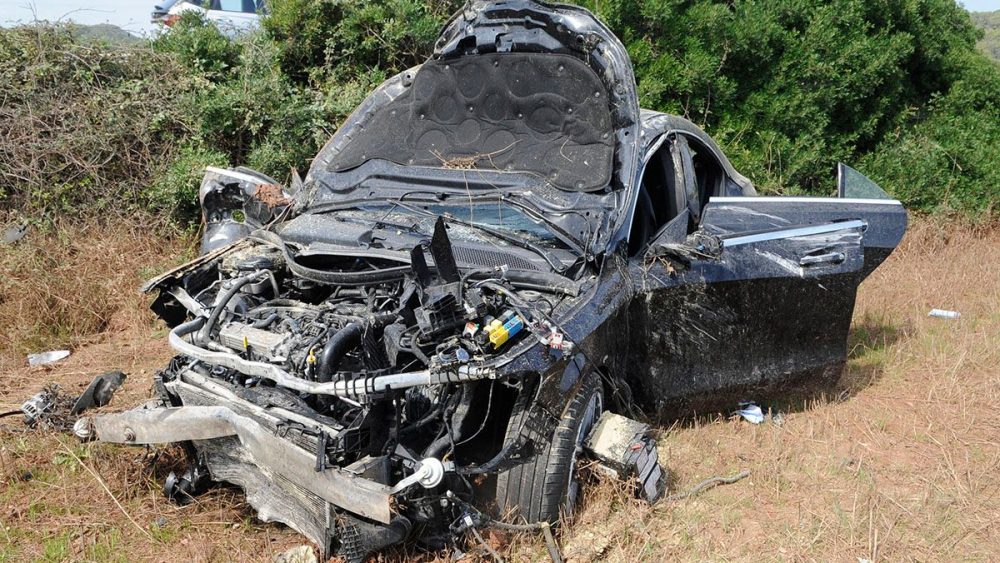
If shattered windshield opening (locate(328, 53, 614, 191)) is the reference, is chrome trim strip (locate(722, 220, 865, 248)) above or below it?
below

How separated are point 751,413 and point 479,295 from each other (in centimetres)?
217

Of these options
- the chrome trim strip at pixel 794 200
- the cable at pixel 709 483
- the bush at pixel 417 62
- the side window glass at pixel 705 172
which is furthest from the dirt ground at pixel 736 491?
the bush at pixel 417 62

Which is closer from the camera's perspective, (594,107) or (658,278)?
(658,278)

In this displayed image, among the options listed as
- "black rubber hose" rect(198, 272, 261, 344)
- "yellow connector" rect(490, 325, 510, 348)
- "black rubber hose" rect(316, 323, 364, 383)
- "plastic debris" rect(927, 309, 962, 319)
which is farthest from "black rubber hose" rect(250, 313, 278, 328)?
"plastic debris" rect(927, 309, 962, 319)

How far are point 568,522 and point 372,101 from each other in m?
2.97

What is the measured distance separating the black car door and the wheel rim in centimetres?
42

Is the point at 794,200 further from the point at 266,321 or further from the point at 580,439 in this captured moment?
the point at 266,321

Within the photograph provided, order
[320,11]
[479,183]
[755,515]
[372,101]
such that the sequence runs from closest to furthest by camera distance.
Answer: [755,515] → [479,183] → [372,101] → [320,11]

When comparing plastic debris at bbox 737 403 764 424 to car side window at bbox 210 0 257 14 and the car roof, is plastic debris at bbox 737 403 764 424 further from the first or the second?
car side window at bbox 210 0 257 14

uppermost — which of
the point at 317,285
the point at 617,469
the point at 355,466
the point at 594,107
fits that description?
the point at 594,107

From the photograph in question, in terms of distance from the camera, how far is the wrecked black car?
2.84 metres

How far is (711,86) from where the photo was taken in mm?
8797

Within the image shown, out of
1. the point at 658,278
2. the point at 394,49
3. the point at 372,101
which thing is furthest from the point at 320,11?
the point at 658,278

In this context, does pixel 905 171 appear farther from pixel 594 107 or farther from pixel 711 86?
pixel 594 107
